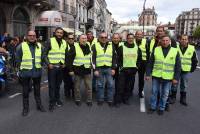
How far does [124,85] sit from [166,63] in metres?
1.48

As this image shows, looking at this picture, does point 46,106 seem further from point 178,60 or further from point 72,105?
point 178,60

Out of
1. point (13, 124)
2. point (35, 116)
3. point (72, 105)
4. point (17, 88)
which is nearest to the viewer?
point (13, 124)

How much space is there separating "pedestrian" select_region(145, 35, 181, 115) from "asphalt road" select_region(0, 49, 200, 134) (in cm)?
41

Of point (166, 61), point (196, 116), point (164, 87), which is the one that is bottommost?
point (196, 116)

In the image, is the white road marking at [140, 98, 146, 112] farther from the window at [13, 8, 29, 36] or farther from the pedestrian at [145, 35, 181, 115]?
the window at [13, 8, 29, 36]

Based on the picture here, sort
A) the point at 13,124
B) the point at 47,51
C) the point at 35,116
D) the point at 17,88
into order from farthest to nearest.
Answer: the point at 17,88, the point at 47,51, the point at 35,116, the point at 13,124

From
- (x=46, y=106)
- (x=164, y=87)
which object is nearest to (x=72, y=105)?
(x=46, y=106)

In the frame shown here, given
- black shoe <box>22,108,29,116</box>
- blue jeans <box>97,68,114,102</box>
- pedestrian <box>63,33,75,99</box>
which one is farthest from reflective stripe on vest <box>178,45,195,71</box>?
black shoe <box>22,108,29,116</box>

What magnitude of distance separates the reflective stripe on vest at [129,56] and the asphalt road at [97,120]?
1.10 meters

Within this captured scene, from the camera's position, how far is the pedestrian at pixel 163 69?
6598 millimetres

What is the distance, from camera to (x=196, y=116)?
259 inches

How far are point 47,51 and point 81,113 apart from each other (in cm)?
171

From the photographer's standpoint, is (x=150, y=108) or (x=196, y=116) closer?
(x=196, y=116)

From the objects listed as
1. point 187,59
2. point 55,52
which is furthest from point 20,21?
point 187,59
